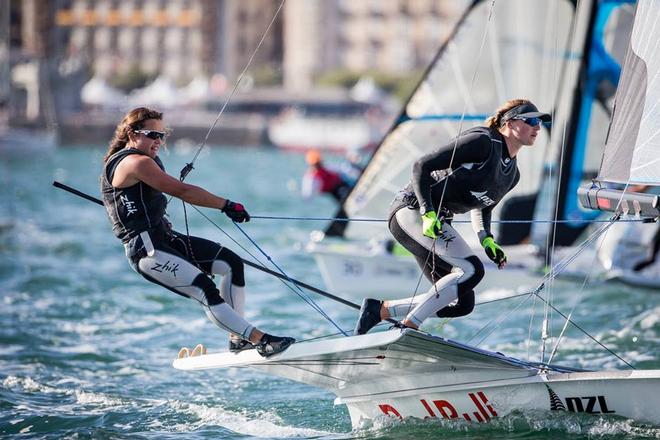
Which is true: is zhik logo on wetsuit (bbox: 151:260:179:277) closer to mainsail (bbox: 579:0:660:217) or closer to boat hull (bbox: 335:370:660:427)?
boat hull (bbox: 335:370:660:427)

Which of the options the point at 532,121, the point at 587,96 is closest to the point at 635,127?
the point at 532,121

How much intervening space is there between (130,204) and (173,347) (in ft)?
13.3

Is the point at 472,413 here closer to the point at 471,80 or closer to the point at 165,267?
the point at 165,267

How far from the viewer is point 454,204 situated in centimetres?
650

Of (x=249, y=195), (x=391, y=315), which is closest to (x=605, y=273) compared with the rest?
(x=391, y=315)

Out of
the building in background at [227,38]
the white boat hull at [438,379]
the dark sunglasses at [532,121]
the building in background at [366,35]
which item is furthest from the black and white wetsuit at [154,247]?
the building in background at [366,35]

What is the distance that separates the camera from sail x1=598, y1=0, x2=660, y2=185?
6.48 meters

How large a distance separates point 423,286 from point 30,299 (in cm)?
418

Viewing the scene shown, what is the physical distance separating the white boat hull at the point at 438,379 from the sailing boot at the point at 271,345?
4 cm

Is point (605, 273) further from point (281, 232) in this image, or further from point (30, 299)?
point (281, 232)

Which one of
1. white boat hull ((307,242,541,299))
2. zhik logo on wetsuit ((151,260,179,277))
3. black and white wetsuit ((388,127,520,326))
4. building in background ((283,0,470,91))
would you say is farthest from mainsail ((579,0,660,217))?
building in background ((283,0,470,91))

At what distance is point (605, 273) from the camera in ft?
40.9

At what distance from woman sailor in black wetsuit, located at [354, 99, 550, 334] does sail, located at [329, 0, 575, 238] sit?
20.3 feet

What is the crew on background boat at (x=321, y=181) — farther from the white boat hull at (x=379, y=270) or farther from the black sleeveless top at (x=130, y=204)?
the black sleeveless top at (x=130, y=204)
